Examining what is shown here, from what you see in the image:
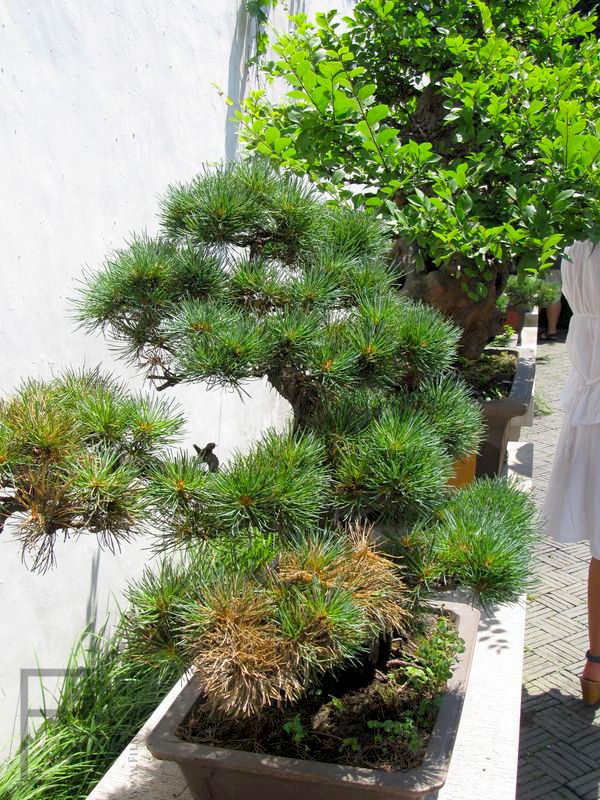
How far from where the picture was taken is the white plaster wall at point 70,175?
2.32 meters

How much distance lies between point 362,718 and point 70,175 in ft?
5.87

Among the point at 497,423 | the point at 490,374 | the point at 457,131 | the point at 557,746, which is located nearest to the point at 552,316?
the point at 490,374

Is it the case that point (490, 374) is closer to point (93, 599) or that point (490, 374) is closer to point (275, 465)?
point (93, 599)

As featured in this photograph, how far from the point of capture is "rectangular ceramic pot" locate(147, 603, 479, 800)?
1.53m

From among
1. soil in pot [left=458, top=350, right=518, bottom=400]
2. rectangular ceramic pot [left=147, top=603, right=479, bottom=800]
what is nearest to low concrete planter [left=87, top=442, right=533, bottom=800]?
rectangular ceramic pot [left=147, top=603, right=479, bottom=800]

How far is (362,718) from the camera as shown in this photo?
5.81 ft

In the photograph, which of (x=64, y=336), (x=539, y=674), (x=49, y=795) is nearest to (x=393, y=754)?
(x=49, y=795)

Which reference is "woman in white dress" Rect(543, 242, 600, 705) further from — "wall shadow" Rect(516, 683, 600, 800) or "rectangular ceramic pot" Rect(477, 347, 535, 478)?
"rectangular ceramic pot" Rect(477, 347, 535, 478)

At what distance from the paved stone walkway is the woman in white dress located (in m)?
0.22

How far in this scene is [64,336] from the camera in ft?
8.53

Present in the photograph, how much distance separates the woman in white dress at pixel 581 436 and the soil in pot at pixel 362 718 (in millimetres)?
1094

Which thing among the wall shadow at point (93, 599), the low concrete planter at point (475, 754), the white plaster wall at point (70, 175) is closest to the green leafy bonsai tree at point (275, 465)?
the low concrete planter at point (475, 754)

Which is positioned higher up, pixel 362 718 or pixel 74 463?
pixel 74 463

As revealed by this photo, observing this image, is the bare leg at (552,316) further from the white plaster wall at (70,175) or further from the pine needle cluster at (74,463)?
the pine needle cluster at (74,463)
